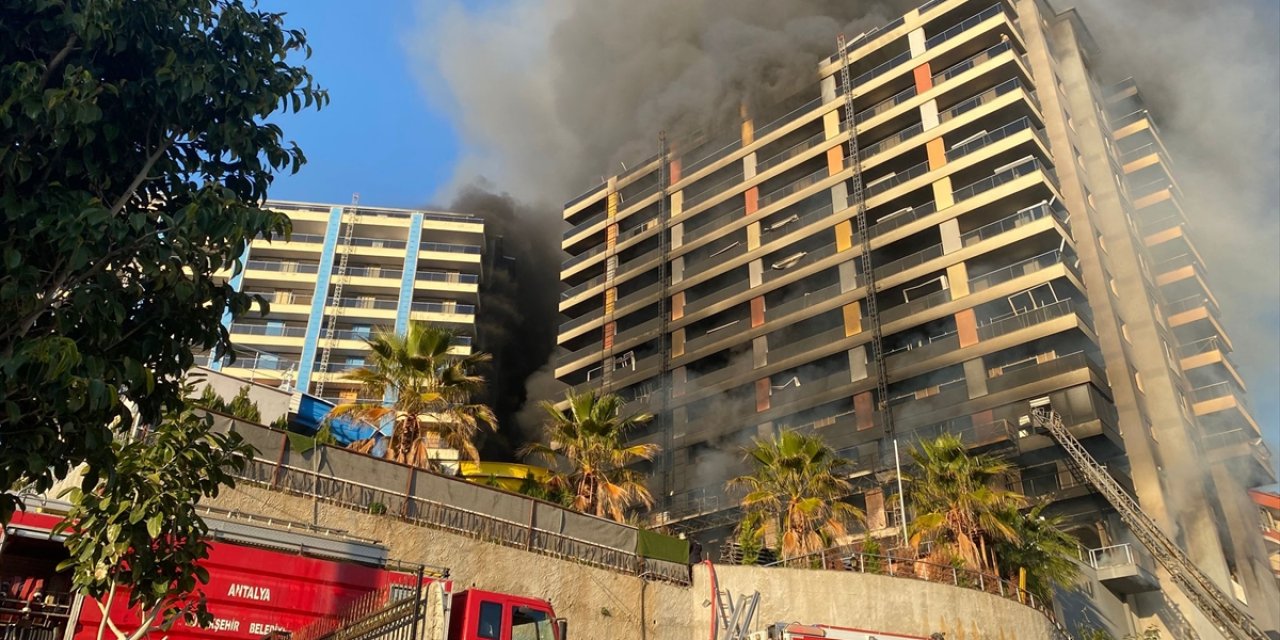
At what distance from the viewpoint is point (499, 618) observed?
1010 cm

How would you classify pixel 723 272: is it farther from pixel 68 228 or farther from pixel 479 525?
pixel 68 228

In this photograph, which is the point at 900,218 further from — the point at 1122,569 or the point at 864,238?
the point at 1122,569

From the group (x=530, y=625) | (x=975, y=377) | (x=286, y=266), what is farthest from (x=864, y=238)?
(x=286, y=266)

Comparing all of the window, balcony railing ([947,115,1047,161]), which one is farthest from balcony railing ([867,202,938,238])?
the window

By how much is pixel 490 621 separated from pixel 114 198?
602 centimetres

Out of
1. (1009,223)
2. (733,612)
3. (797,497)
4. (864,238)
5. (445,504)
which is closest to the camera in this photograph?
(445,504)

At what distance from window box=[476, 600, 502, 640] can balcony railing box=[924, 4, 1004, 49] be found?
41.4 metres

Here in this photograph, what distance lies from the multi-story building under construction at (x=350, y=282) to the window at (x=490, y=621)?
4951cm

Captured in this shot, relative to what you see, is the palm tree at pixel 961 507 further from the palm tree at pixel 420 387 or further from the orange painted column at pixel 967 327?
the orange painted column at pixel 967 327

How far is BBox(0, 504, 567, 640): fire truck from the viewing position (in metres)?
9.83

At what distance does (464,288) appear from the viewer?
6244 cm

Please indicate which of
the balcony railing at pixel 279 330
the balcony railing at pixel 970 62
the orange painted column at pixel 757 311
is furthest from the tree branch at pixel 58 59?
the balcony railing at pixel 279 330

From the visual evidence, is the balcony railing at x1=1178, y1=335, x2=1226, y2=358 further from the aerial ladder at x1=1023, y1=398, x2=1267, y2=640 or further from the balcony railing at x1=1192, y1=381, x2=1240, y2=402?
the aerial ladder at x1=1023, y1=398, x2=1267, y2=640

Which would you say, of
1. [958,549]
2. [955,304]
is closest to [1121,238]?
[955,304]
